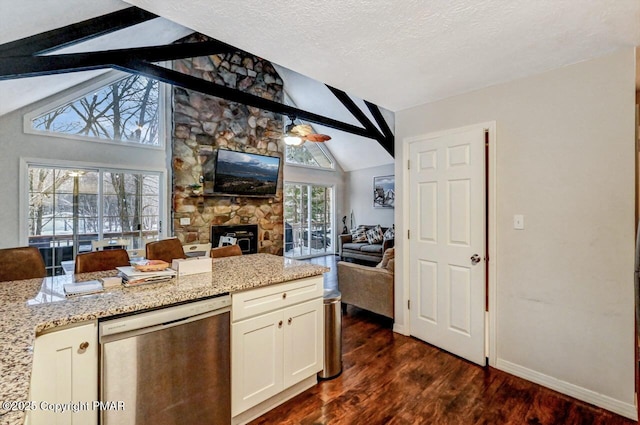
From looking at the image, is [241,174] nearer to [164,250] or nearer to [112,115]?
[112,115]

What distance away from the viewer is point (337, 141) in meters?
7.93

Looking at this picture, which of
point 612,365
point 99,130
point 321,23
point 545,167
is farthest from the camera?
point 99,130

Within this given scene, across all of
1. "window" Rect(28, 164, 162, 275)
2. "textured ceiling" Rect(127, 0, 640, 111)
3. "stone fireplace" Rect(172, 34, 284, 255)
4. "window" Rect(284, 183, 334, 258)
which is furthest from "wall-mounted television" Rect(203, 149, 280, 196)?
"textured ceiling" Rect(127, 0, 640, 111)

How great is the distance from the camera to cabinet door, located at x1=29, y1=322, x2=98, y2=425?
3.83 feet

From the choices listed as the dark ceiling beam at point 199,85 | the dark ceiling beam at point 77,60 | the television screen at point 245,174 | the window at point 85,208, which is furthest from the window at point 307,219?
the dark ceiling beam at point 77,60

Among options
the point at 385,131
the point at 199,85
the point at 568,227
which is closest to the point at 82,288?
the point at 199,85

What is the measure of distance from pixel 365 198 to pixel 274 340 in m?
6.81

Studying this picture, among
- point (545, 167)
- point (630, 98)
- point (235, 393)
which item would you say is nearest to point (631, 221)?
point (545, 167)

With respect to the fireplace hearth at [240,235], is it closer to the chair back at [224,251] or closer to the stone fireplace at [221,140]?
the stone fireplace at [221,140]

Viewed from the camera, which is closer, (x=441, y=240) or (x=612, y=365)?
(x=612, y=365)

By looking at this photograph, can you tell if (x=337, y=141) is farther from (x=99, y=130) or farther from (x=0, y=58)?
(x=0, y=58)

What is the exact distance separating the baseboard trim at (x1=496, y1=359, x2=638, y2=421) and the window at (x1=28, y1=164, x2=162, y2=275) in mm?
4640

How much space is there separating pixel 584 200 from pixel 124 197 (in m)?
5.92

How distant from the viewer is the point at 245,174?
18.6ft
